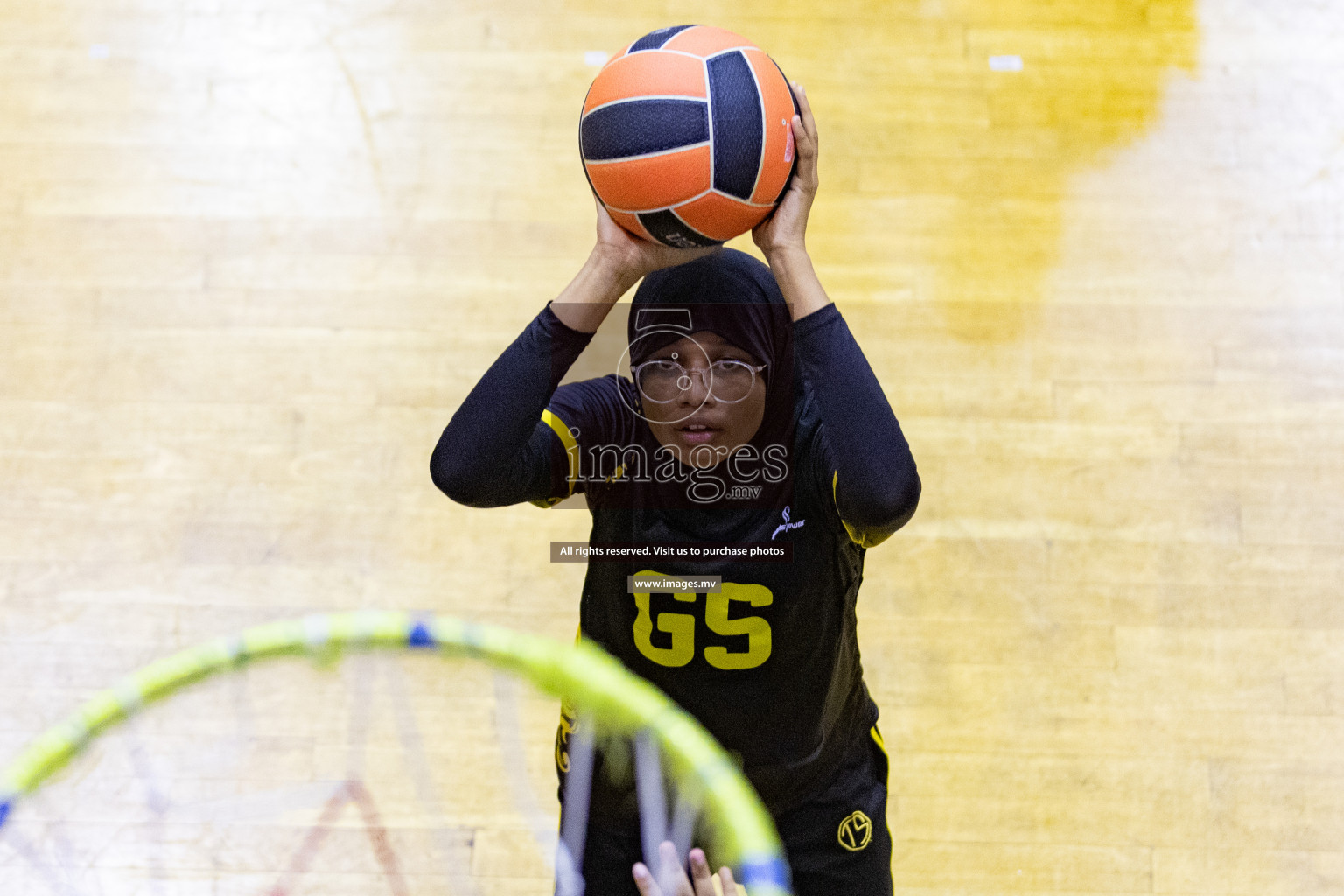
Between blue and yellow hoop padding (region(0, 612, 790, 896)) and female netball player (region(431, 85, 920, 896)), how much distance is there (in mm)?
143

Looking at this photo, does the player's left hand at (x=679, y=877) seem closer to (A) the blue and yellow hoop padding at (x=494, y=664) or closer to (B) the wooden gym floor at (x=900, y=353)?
(A) the blue and yellow hoop padding at (x=494, y=664)

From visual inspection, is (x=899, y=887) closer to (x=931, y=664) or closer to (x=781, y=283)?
(x=931, y=664)

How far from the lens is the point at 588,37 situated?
131 inches

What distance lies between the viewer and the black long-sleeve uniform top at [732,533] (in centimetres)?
155

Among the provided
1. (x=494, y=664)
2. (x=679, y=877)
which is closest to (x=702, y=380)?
(x=494, y=664)

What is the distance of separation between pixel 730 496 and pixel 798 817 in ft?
1.78

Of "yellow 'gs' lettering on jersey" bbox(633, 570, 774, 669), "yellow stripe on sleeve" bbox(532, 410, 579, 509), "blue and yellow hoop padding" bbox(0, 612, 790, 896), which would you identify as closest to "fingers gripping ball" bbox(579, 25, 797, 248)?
"yellow stripe on sleeve" bbox(532, 410, 579, 509)

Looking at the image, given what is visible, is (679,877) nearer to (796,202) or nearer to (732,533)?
(732,533)

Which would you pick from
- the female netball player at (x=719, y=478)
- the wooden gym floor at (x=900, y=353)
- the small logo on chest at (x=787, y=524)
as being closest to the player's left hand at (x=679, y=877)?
the female netball player at (x=719, y=478)

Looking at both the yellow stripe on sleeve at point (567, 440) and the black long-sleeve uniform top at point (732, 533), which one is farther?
the yellow stripe on sleeve at point (567, 440)

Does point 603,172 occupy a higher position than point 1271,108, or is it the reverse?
point 603,172

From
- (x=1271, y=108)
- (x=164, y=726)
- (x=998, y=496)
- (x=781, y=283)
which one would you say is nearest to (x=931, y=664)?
(x=998, y=496)

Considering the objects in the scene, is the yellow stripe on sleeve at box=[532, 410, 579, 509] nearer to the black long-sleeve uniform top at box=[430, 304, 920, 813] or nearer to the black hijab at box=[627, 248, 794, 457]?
the black long-sleeve uniform top at box=[430, 304, 920, 813]

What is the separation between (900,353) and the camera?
2904 mm
